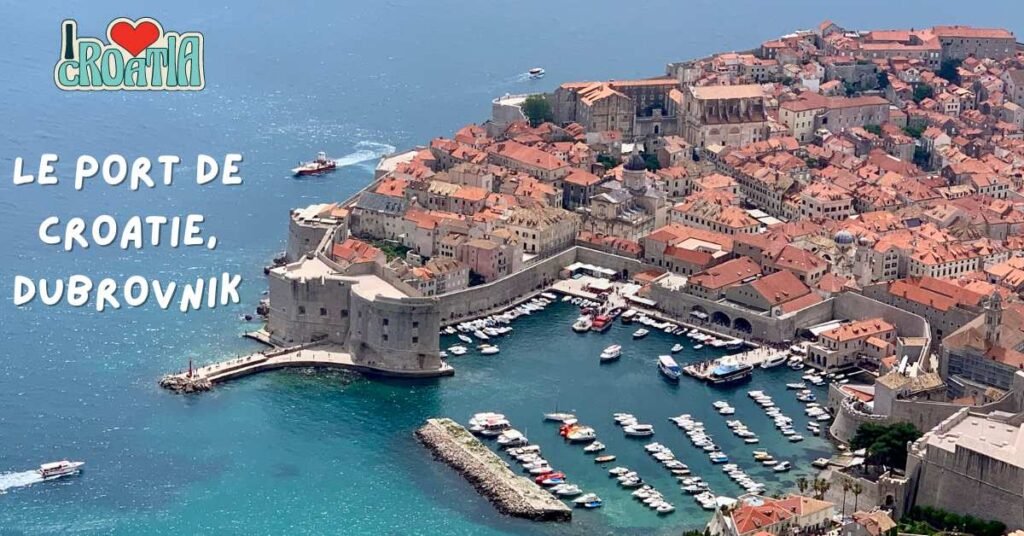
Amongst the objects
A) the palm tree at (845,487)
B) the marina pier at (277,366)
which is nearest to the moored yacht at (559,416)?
the marina pier at (277,366)

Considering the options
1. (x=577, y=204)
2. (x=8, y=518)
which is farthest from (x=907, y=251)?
(x=8, y=518)

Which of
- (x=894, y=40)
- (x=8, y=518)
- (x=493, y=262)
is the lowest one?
(x=8, y=518)

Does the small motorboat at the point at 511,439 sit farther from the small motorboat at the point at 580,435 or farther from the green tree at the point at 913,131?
the green tree at the point at 913,131

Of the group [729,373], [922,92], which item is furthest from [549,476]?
[922,92]

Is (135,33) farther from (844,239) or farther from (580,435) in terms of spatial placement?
(844,239)

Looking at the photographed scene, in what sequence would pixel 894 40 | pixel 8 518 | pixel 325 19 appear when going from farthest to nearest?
pixel 325 19
pixel 894 40
pixel 8 518

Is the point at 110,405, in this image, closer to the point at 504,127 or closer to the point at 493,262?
the point at 493,262

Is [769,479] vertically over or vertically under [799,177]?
under
